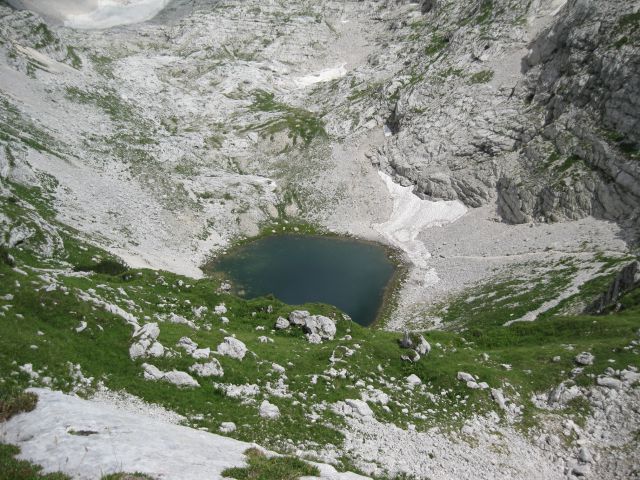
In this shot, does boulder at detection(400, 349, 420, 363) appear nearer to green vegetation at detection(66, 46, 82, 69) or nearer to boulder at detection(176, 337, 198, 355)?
boulder at detection(176, 337, 198, 355)

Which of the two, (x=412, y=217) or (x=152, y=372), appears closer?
(x=152, y=372)

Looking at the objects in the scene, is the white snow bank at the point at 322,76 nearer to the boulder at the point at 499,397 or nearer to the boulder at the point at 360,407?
the boulder at the point at 499,397

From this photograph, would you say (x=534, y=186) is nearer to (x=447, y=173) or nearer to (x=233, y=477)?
(x=447, y=173)

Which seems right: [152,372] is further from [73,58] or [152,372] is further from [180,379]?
[73,58]

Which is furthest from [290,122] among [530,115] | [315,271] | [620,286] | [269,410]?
[269,410]

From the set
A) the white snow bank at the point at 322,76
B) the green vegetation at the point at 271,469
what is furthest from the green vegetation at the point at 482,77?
the green vegetation at the point at 271,469

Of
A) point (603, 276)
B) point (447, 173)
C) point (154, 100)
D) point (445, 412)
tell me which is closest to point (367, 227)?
point (447, 173)
